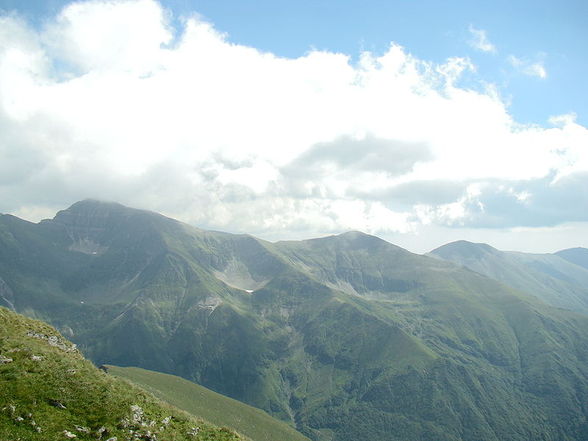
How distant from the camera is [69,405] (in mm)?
44000

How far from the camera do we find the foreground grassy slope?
131 ft

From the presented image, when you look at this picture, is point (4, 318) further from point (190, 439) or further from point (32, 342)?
point (190, 439)

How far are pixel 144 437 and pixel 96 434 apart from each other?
188 inches

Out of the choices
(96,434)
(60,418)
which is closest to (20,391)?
(60,418)

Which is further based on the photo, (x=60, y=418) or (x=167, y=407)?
(x=167, y=407)

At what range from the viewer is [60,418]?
1634 inches

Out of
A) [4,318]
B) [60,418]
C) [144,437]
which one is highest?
[4,318]

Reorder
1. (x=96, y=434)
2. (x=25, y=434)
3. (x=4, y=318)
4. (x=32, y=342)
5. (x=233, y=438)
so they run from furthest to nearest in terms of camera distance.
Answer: (x=4, y=318) → (x=32, y=342) → (x=233, y=438) → (x=96, y=434) → (x=25, y=434)

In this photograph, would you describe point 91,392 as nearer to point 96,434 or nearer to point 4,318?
point 96,434

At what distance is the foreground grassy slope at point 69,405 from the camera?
40.0m

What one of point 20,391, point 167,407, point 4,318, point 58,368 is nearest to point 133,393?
point 167,407

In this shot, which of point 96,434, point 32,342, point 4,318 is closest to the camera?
point 96,434

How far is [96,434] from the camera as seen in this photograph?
4069cm

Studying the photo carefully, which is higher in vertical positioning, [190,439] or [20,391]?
[20,391]
